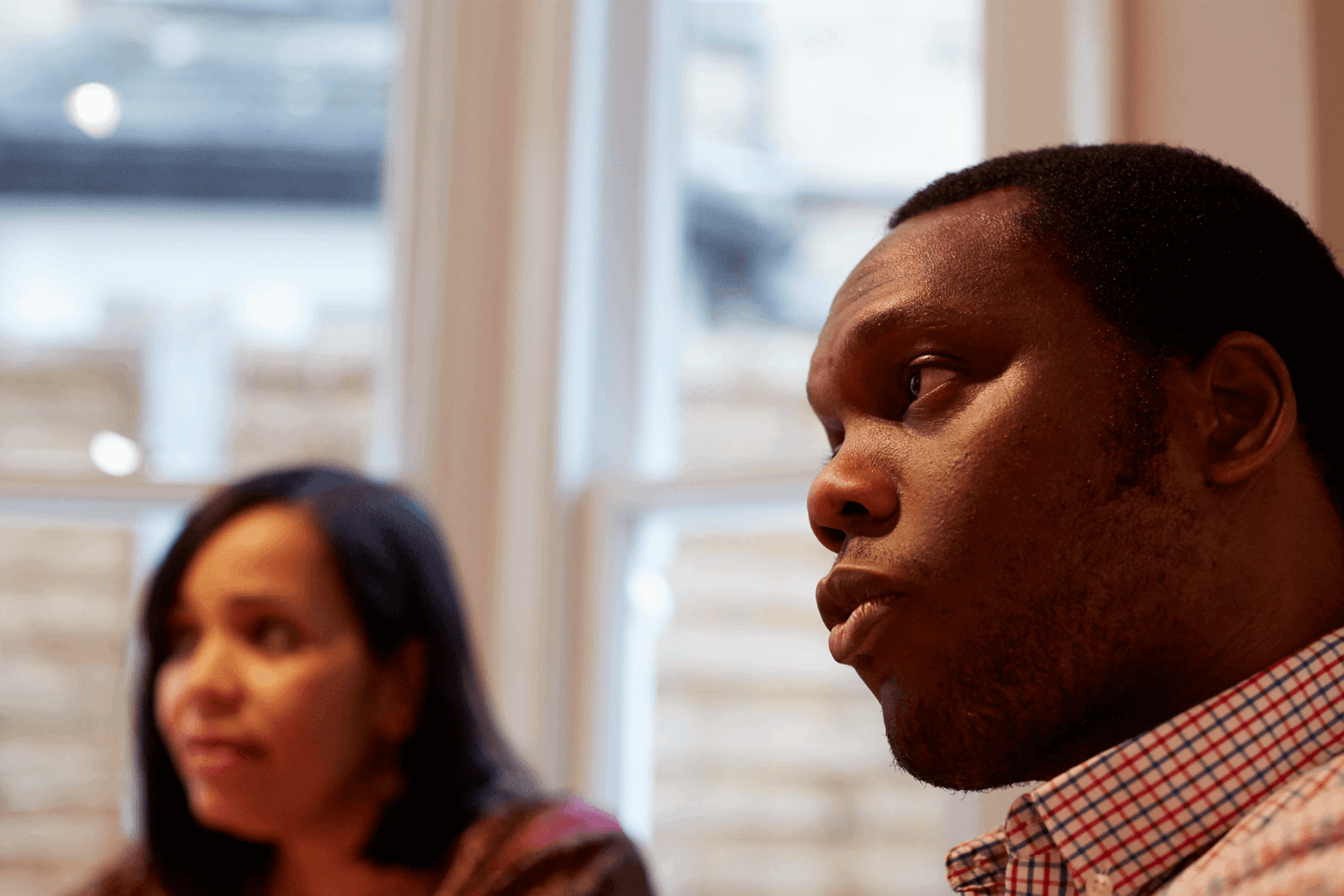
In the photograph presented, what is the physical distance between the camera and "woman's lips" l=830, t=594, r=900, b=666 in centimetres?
70

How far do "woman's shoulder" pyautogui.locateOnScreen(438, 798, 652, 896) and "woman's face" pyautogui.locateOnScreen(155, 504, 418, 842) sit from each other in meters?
0.14

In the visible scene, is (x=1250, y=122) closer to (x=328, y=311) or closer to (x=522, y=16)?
(x=522, y=16)

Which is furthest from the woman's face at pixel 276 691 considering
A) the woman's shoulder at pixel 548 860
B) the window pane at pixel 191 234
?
the window pane at pixel 191 234

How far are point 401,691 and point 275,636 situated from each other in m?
0.16

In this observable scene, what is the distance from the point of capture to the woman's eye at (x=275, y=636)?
4.63 ft

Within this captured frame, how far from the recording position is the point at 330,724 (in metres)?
1.40

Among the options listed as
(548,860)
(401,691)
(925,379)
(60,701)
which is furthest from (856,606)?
(60,701)

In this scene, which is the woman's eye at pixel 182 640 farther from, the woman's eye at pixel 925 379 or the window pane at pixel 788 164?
the woman's eye at pixel 925 379

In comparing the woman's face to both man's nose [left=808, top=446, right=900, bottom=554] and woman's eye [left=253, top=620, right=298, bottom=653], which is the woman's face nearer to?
woman's eye [left=253, top=620, right=298, bottom=653]

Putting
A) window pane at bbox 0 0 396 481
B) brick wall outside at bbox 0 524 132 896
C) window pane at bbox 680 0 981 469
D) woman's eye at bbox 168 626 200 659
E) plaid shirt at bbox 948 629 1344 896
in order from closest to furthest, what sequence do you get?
plaid shirt at bbox 948 629 1344 896
woman's eye at bbox 168 626 200 659
window pane at bbox 680 0 981 469
brick wall outside at bbox 0 524 132 896
window pane at bbox 0 0 396 481

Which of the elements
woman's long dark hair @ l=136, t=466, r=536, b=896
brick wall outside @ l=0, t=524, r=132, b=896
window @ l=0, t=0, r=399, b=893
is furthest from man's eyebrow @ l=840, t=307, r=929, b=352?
brick wall outside @ l=0, t=524, r=132, b=896

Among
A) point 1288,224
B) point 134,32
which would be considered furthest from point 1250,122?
point 134,32

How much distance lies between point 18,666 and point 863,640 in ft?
5.02

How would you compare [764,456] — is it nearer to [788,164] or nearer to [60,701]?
[788,164]
